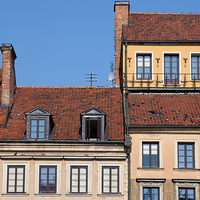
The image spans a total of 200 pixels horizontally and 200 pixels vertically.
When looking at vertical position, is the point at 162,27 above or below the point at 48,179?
above

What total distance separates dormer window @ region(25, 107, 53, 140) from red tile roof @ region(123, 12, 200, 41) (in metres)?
9.26

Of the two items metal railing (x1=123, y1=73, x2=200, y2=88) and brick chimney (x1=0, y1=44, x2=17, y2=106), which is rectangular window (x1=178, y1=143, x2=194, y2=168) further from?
brick chimney (x1=0, y1=44, x2=17, y2=106)

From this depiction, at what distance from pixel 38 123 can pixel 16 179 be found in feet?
13.4

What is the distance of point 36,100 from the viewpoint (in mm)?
46938

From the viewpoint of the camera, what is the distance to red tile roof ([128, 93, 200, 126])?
42.8 meters

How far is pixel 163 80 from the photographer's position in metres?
46.7

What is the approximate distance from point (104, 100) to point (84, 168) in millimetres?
6985

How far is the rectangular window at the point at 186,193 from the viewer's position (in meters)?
41.2

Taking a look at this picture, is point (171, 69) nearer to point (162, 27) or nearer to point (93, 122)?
point (162, 27)

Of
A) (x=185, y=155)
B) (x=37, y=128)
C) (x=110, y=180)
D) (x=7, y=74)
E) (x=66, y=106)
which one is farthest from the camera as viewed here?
(x=7, y=74)

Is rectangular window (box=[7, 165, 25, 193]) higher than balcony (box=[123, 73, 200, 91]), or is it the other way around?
balcony (box=[123, 73, 200, 91])

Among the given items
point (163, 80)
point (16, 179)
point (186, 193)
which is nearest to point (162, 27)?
point (163, 80)

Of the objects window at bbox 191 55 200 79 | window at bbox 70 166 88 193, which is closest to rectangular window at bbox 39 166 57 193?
window at bbox 70 166 88 193

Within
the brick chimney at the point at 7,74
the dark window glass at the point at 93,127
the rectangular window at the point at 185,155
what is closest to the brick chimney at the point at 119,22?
the dark window glass at the point at 93,127
